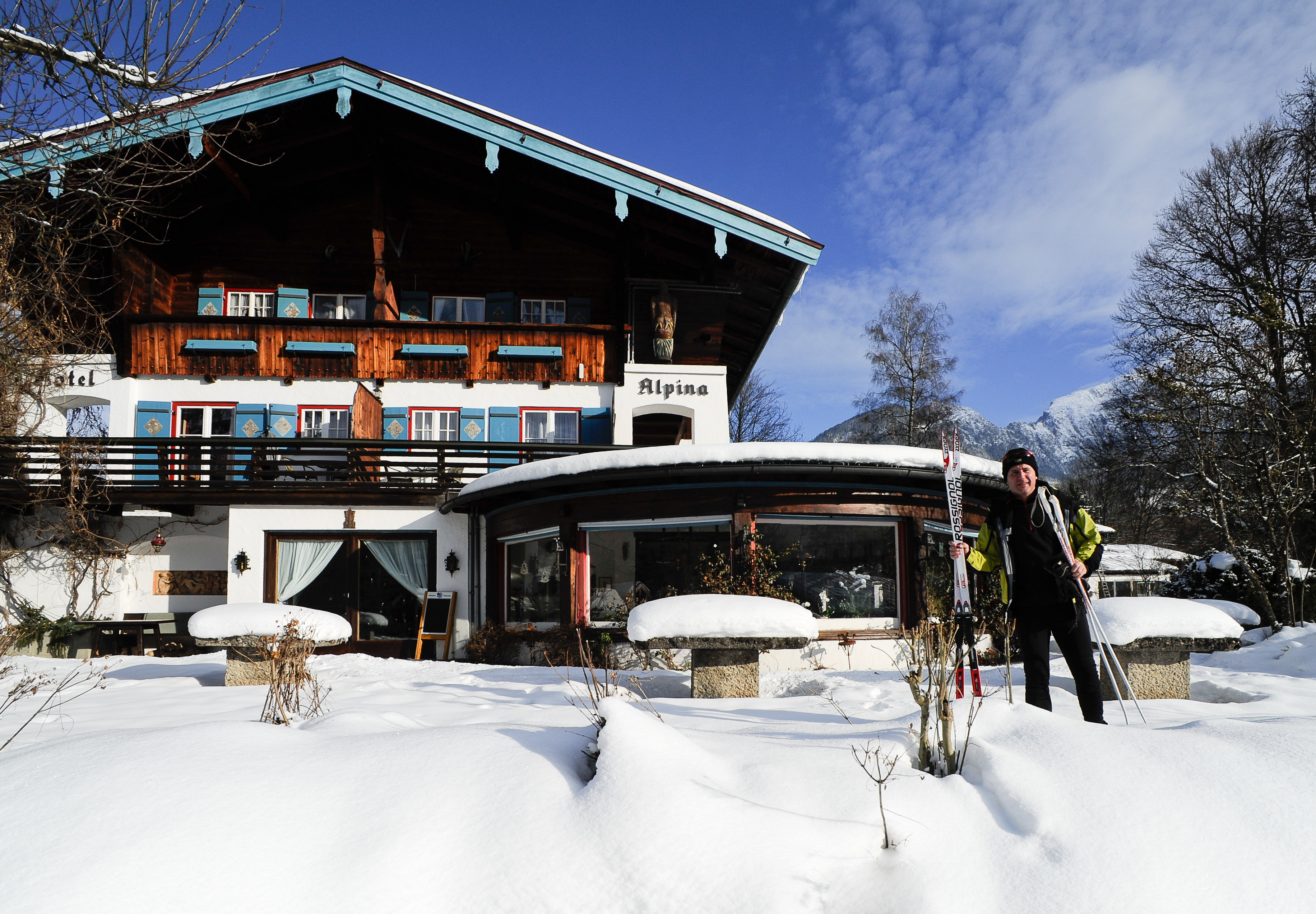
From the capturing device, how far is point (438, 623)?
491 inches

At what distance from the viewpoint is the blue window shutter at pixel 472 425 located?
1582 cm

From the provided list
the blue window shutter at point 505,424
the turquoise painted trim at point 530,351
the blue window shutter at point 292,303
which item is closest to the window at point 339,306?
the blue window shutter at point 292,303

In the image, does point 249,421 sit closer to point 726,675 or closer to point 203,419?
point 203,419

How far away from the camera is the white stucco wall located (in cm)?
1616

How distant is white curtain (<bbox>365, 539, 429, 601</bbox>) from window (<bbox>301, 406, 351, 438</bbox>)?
3.38 meters

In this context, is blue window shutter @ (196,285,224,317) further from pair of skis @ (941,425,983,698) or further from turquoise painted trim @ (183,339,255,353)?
pair of skis @ (941,425,983,698)

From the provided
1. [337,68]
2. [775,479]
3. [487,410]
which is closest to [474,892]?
[775,479]

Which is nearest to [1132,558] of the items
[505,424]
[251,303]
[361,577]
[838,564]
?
[838,564]

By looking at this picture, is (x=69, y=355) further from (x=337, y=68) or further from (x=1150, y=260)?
(x=1150, y=260)

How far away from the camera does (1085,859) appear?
2312 mm

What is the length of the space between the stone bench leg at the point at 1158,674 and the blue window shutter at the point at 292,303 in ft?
52.5

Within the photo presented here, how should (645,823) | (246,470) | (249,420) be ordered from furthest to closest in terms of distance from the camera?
(249,420) < (246,470) < (645,823)

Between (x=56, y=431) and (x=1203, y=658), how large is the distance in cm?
2051

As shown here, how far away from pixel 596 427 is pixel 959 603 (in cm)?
1183
